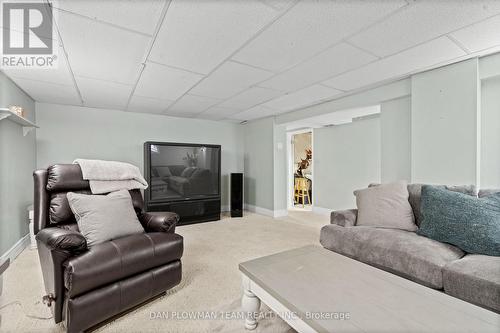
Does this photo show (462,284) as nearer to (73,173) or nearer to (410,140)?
(410,140)

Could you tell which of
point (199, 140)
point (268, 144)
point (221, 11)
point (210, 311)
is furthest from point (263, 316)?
point (199, 140)

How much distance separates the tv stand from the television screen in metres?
0.10

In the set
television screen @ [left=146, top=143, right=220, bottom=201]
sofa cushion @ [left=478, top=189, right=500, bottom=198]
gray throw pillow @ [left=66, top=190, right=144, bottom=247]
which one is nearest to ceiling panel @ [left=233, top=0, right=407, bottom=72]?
sofa cushion @ [left=478, top=189, right=500, bottom=198]

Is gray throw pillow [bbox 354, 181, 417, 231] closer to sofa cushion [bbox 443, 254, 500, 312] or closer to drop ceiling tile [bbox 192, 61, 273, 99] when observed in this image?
sofa cushion [bbox 443, 254, 500, 312]

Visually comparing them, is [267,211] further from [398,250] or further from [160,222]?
[398,250]

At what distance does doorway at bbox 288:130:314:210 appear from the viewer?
20.1ft

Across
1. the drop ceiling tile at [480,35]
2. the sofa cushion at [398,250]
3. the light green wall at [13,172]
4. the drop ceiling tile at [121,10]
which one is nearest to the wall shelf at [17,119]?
the light green wall at [13,172]

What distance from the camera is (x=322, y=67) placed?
2393 millimetres

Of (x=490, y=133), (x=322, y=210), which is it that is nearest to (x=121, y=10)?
(x=490, y=133)

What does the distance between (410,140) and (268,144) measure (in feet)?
8.52

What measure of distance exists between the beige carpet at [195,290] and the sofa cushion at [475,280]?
104 cm

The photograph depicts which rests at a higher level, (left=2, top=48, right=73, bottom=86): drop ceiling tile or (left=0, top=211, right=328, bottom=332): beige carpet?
(left=2, top=48, right=73, bottom=86): drop ceiling tile

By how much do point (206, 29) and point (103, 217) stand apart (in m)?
1.61

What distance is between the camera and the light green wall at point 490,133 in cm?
231
